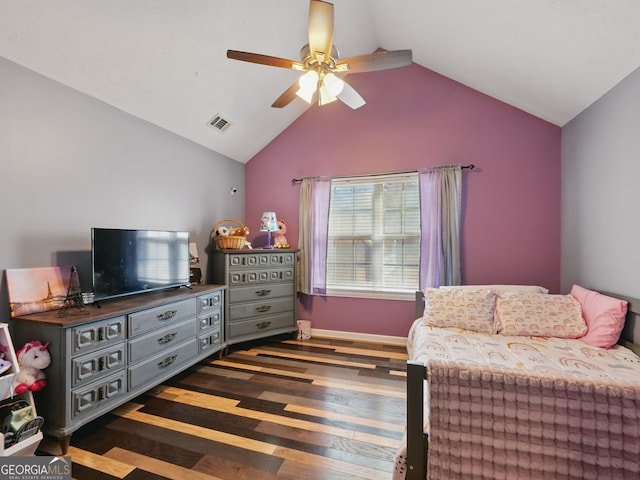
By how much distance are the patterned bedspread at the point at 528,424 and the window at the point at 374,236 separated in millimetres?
2139

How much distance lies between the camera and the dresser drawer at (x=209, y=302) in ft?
9.11

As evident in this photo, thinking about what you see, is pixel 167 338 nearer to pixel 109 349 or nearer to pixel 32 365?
pixel 109 349

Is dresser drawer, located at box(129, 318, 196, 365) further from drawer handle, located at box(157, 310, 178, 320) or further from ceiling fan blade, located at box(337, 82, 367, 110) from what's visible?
ceiling fan blade, located at box(337, 82, 367, 110)

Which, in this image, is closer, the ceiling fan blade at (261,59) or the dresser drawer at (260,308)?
the ceiling fan blade at (261,59)

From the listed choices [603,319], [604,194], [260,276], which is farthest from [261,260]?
[604,194]

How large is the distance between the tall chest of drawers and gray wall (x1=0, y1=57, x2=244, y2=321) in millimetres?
664

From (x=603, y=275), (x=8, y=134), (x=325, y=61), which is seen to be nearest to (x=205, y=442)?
(x=8, y=134)

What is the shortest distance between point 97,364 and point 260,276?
1.73 m

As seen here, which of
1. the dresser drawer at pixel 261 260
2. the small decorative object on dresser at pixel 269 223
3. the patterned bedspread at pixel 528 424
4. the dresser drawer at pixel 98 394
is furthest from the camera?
the small decorative object on dresser at pixel 269 223

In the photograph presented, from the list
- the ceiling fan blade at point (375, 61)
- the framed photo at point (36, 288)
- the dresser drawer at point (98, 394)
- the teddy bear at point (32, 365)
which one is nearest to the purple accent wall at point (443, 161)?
the ceiling fan blade at point (375, 61)

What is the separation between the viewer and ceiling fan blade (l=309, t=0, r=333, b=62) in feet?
5.13

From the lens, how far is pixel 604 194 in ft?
7.45

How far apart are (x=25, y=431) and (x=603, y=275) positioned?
3.87 metres

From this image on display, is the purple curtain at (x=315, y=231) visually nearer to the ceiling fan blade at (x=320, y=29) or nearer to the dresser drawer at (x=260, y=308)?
Answer: the dresser drawer at (x=260, y=308)
